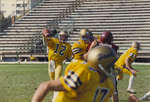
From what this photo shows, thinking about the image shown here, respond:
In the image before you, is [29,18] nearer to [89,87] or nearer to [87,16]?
[87,16]

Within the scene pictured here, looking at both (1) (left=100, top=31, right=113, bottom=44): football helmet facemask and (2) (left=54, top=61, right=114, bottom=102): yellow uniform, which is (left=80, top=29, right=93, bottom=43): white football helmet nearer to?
(1) (left=100, top=31, right=113, bottom=44): football helmet facemask

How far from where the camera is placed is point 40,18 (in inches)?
1655

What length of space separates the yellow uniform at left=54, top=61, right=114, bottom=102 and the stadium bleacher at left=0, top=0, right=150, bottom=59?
30.0m

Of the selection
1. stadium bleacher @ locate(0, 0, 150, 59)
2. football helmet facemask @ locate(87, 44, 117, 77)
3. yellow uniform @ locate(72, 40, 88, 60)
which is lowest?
stadium bleacher @ locate(0, 0, 150, 59)

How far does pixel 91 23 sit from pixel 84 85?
34.9 meters

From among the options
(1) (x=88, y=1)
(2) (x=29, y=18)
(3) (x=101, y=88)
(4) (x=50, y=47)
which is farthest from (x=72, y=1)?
(3) (x=101, y=88)

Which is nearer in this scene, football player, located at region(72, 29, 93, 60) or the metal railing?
football player, located at region(72, 29, 93, 60)

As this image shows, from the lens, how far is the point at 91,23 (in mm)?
39125

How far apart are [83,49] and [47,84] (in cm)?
627

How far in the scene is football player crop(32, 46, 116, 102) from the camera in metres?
4.33

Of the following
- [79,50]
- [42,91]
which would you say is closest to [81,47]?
[79,50]

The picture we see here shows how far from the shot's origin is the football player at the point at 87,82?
4.33 m

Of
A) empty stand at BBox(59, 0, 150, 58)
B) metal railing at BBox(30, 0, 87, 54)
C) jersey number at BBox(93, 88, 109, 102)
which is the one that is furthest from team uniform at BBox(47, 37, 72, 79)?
metal railing at BBox(30, 0, 87, 54)

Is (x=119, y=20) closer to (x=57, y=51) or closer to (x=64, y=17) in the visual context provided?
(x=64, y=17)
